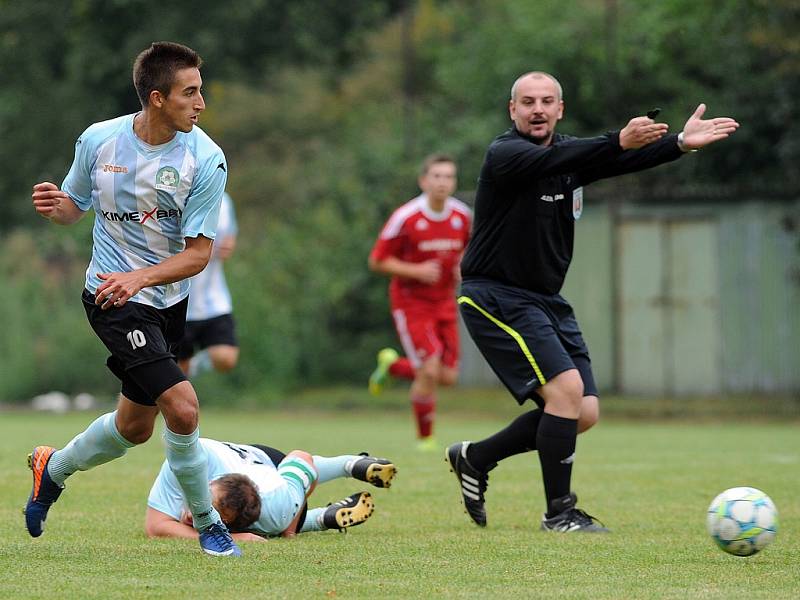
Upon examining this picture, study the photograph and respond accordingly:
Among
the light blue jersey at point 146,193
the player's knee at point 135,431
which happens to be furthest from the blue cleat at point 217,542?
the light blue jersey at point 146,193

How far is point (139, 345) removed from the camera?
5.86 m

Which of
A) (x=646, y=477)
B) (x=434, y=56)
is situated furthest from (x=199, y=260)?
(x=434, y=56)

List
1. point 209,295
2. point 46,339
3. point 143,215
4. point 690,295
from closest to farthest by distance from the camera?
point 143,215 → point 209,295 → point 690,295 → point 46,339

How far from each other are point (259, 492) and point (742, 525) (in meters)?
2.18

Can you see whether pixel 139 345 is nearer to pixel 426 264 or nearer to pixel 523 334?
pixel 523 334

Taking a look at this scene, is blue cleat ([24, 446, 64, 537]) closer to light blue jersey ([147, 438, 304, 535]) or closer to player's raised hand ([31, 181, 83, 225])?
light blue jersey ([147, 438, 304, 535])

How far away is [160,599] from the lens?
489 cm

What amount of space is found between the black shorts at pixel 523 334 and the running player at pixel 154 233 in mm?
1752

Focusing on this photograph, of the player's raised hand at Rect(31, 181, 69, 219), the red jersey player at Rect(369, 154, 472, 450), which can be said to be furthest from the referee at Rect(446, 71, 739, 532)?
the red jersey player at Rect(369, 154, 472, 450)

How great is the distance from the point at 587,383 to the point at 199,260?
7.74 ft

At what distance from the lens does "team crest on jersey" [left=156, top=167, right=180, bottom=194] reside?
598cm

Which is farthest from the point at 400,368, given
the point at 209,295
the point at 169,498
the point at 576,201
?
the point at 169,498

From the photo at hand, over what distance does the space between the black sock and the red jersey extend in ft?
17.5

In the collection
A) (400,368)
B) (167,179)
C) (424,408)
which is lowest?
(424,408)
